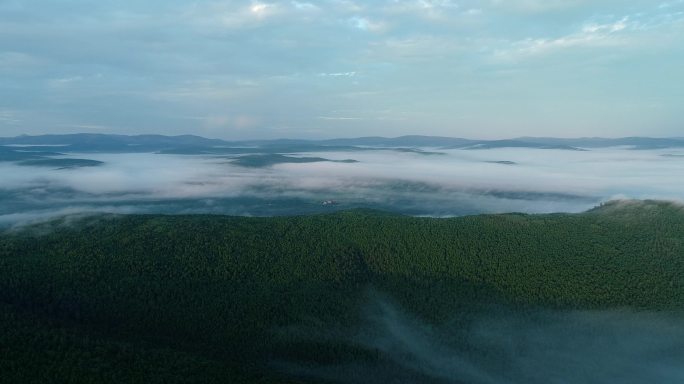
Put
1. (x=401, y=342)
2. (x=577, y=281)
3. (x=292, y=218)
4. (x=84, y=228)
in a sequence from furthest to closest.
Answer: (x=292, y=218), (x=84, y=228), (x=577, y=281), (x=401, y=342)

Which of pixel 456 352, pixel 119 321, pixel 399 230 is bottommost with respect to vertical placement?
pixel 456 352

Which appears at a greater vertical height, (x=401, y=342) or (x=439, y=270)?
(x=439, y=270)

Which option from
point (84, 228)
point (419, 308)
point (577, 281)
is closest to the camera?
point (419, 308)

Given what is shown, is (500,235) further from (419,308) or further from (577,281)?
(419,308)

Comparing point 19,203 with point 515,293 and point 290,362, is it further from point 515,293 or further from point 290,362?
point 515,293

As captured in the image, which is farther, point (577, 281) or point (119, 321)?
point (577, 281)

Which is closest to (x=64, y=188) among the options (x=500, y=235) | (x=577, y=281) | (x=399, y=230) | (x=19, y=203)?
(x=19, y=203)
